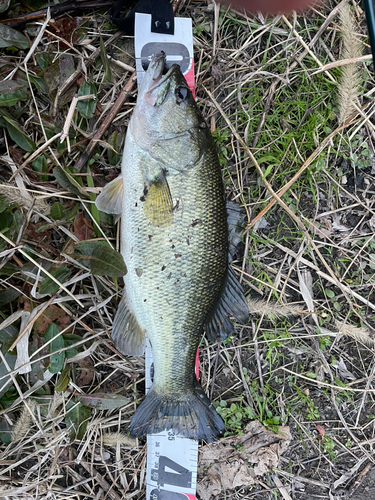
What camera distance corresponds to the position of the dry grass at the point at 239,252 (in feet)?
7.34

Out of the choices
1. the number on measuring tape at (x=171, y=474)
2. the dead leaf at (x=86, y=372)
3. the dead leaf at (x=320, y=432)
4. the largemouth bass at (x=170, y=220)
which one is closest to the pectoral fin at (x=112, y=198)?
the largemouth bass at (x=170, y=220)

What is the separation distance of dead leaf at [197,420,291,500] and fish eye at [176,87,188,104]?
91.2 inches

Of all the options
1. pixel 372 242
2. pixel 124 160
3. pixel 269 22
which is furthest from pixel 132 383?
pixel 269 22

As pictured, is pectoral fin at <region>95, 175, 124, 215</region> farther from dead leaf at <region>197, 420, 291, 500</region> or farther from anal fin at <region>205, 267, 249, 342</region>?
dead leaf at <region>197, 420, 291, 500</region>

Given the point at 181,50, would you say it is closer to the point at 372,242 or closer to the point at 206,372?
the point at 372,242

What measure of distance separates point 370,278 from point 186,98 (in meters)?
1.97

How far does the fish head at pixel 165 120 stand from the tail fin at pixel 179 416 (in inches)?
56.2

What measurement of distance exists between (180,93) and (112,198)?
28.7 inches

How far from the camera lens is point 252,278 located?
262 centimetres

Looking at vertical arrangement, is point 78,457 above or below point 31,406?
below

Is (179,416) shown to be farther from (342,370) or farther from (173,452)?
(342,370)

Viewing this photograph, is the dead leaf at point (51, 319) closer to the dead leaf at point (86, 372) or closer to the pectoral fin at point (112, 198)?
the dead leaf at point (86, 372)

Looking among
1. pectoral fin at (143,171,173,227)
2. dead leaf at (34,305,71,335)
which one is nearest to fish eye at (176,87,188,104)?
pectoral fin at (143,171,173,227)

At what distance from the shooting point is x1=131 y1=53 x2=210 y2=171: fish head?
197cm
